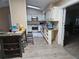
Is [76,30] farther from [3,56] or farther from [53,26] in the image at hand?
[3,56]

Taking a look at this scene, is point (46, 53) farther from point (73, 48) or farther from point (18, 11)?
point (18, 11)

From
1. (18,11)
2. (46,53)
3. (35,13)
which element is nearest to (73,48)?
(46,53)

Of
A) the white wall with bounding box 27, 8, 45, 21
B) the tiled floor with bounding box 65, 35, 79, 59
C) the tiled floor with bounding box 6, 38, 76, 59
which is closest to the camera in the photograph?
the tiled floor with bounding box 6, 38, 76, 59

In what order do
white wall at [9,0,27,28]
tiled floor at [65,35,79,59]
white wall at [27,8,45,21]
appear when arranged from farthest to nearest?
white wall at [27,8,45,21]
white wall at [9,0,27,28]
tiled floor at [65,35,79,59]

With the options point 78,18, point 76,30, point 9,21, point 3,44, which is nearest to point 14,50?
point 3,44

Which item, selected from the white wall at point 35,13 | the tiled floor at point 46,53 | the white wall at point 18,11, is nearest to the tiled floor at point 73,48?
the tiled floor at point 46,53

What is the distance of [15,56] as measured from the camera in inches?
144

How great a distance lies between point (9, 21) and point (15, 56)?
1.98m

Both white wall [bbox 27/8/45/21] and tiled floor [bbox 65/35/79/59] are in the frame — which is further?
white wall [bbox 27/8/45/21]

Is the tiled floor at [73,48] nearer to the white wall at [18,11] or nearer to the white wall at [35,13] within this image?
the white wall at [18,11]

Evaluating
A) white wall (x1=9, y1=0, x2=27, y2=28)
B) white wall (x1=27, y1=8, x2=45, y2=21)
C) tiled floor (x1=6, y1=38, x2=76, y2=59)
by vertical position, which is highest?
white wall (x1=27, y1=8, x2=45, y2=21)

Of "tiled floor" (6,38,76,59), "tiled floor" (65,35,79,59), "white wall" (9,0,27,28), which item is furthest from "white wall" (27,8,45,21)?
"tiled floor" (6,38,76,59)

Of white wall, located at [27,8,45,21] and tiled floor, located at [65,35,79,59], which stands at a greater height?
white wall, located at [27,8,45,21]

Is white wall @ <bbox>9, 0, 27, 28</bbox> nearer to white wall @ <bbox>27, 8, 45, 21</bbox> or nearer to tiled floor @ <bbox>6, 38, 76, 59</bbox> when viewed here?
tiled floor @ <bbox>6, 38, 76, 59</bbox>
